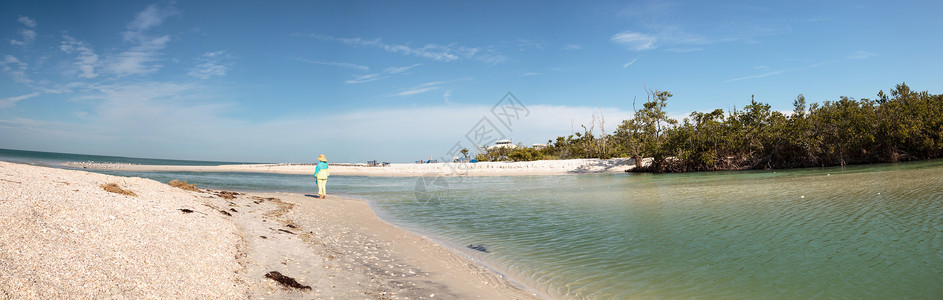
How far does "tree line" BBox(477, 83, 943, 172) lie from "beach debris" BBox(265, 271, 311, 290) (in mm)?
38328

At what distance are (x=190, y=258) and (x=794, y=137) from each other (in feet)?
142

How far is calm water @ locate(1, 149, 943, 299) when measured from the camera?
599 cm

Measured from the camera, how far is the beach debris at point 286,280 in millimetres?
5349

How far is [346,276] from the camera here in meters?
6.13

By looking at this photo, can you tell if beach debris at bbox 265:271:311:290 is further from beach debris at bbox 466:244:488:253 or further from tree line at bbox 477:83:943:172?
tree line at bbox 477:83:943:172

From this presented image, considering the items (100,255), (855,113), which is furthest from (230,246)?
(855,113)

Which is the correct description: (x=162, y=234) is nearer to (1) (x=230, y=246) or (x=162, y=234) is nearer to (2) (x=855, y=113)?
(1) (x=230, y=246)

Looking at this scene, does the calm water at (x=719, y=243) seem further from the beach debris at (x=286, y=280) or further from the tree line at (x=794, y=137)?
the tree line at (x=794, y=137)

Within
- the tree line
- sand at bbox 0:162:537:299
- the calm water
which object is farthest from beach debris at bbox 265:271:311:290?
the tree line

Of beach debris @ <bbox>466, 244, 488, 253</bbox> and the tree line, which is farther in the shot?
the tree line

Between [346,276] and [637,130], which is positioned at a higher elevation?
[637,130]

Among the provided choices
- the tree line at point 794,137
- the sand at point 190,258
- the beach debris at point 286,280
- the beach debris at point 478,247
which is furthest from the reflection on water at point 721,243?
the tree line at point 794,137

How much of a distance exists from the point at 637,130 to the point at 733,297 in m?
39.6

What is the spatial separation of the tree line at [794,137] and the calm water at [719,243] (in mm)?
22287
